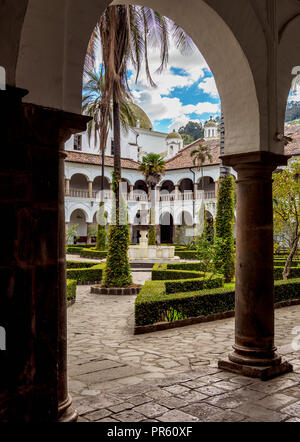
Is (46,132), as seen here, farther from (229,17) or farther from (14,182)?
(229,17)

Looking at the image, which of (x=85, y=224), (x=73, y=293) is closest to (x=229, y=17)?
(x=73, y=293)

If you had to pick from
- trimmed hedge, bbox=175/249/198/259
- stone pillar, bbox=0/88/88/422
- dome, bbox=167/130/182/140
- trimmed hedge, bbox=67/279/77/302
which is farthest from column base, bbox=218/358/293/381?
dome, bbox=167/130/182/140

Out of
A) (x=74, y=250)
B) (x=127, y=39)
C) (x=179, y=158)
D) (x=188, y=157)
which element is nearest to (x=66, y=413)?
(x=127, y=39)

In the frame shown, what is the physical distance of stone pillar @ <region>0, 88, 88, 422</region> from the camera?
259 centimetres

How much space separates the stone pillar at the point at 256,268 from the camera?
448 cm

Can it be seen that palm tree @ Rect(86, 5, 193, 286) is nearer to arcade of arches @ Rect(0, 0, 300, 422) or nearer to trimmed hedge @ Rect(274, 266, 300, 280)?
trimmed hedge @ Rect(274, 266, 300, 280)

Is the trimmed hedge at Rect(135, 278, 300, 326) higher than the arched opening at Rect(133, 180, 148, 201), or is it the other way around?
the arched opening at Rect(133, 180, 148, 201)

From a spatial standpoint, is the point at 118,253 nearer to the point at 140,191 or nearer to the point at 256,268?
the point at 256,268

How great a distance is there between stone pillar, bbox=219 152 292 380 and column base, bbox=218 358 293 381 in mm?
10

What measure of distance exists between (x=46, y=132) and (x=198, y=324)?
6.15m

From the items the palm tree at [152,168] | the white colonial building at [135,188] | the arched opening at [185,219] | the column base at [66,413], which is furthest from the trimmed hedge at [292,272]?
the arched opening at [185,219]

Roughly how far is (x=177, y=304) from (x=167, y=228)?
31798 millimetres

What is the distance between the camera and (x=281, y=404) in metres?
3.69

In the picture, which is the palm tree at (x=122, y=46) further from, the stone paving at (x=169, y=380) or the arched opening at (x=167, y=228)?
the arched opening at (x=167, y=228)
